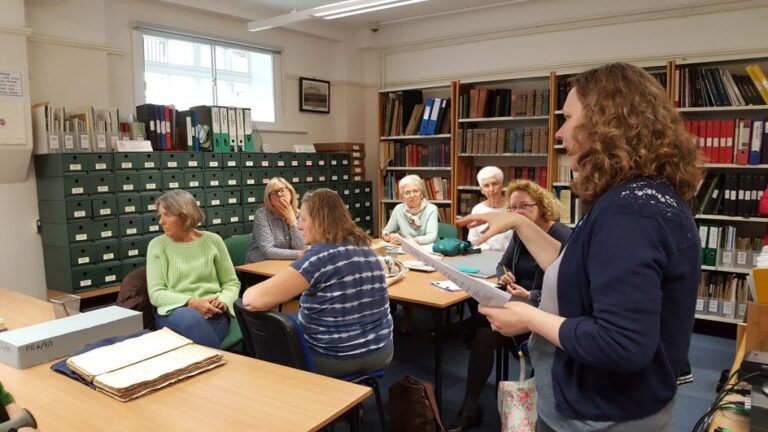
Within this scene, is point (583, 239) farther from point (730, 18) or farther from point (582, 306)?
point (730, 18)

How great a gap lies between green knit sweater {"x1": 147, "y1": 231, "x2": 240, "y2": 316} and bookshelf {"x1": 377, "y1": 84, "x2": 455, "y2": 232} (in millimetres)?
3099

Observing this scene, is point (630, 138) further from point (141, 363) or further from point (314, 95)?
point (314, 95)

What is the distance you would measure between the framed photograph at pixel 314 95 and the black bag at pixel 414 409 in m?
4.36

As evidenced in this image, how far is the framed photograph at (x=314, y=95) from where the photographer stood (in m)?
6.14

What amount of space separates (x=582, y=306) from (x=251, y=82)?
5296 mm

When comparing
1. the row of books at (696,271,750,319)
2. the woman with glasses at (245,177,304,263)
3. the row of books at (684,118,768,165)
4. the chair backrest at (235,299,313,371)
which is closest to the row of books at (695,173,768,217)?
the row of books at (684,118,768,165)

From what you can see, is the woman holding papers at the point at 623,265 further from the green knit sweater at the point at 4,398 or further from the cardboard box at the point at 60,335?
the cardboard box at the point at 60,335

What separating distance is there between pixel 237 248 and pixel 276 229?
320mm

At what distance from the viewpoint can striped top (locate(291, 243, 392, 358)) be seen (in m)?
2.17

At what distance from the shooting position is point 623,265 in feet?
3.14

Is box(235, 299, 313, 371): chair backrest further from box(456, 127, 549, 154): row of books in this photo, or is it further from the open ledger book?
box(456, 127, 549, 154): row of books

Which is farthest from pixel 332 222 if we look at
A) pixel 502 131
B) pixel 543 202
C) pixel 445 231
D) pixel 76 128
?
pixel 502 131

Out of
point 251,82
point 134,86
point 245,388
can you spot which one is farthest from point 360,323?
point 251,82

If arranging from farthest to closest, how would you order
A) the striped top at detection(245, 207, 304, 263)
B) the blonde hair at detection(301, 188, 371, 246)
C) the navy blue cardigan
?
the striped top at detection(245, 207, 304, 263), the blonde hair at detection(301, 188, 371, 246), the navy blue cardigan
